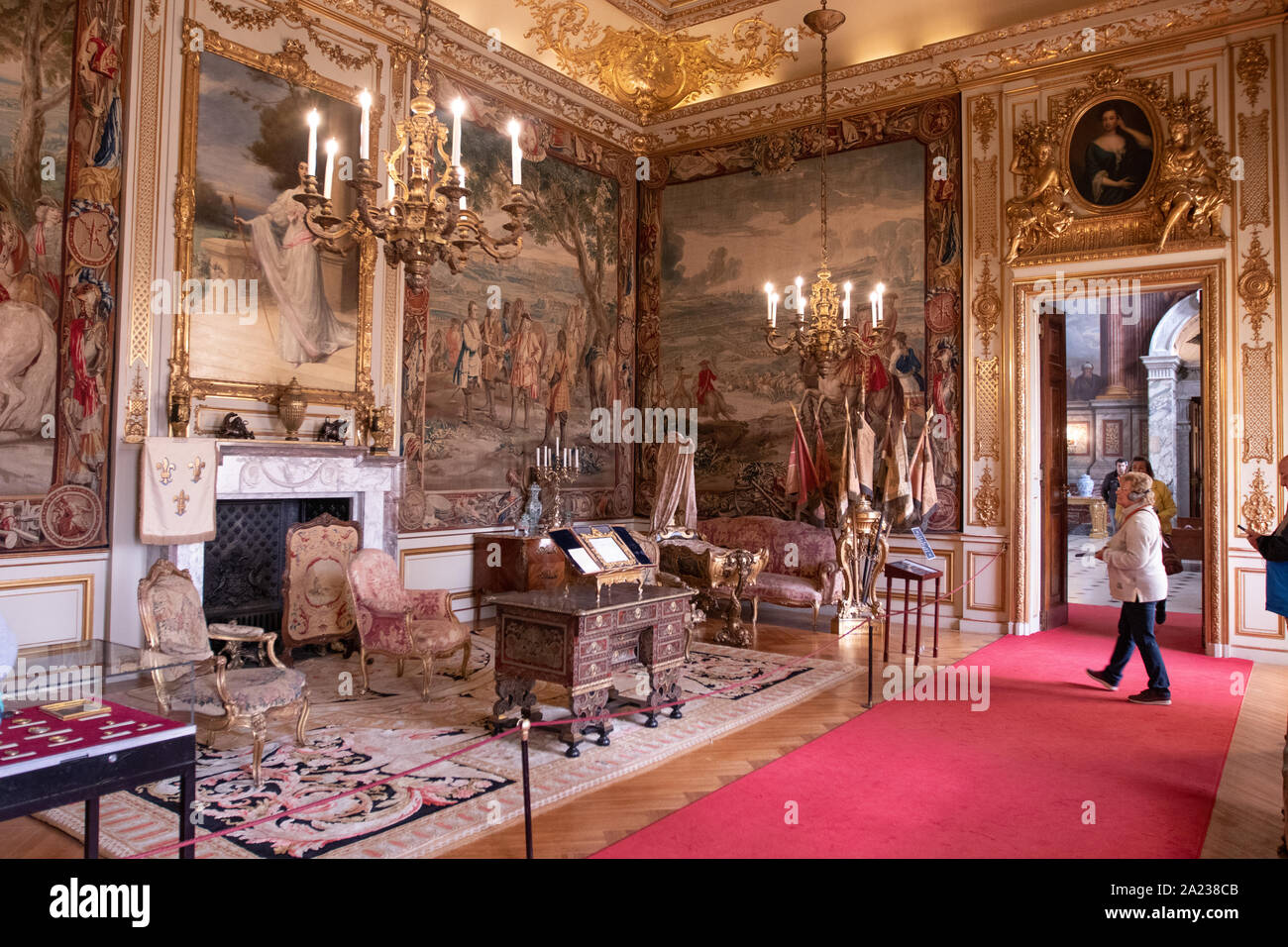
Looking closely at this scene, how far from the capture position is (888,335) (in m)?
10.2

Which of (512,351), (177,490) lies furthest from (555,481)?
(177,490)

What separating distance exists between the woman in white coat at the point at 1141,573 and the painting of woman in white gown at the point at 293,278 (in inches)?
277

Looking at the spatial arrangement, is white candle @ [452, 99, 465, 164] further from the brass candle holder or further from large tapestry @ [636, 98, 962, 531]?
large tapestry @ [636, 98, 962, 531]

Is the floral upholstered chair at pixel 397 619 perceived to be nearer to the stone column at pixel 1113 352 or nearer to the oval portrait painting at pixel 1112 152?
the oval portrait painting at pixel 1112 152

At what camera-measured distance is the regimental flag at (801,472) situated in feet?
33.8

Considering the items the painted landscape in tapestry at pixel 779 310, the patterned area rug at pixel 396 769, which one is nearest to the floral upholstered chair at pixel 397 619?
the patterned area rug at pixel 396 769

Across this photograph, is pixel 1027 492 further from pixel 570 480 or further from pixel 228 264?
pixel 228 264

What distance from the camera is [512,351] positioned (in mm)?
10391

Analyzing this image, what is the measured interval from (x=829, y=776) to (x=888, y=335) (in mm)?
6510

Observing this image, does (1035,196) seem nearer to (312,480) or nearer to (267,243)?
(267,243)

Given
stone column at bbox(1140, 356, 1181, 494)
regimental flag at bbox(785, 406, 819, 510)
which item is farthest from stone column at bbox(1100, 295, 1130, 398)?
regimental flag at bbox(785, 406, 819, 510)

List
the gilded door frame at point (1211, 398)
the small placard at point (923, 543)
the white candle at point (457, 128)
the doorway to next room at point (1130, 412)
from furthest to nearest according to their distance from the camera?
the doorway to next room at point (1130, 412), the small placard at point (923, 543), the gilded door frame at point (1211, 398), the white candle at point (457, 128)

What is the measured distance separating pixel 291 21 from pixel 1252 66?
29.8 ft

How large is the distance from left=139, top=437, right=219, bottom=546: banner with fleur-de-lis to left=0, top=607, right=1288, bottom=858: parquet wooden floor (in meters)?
2.96
